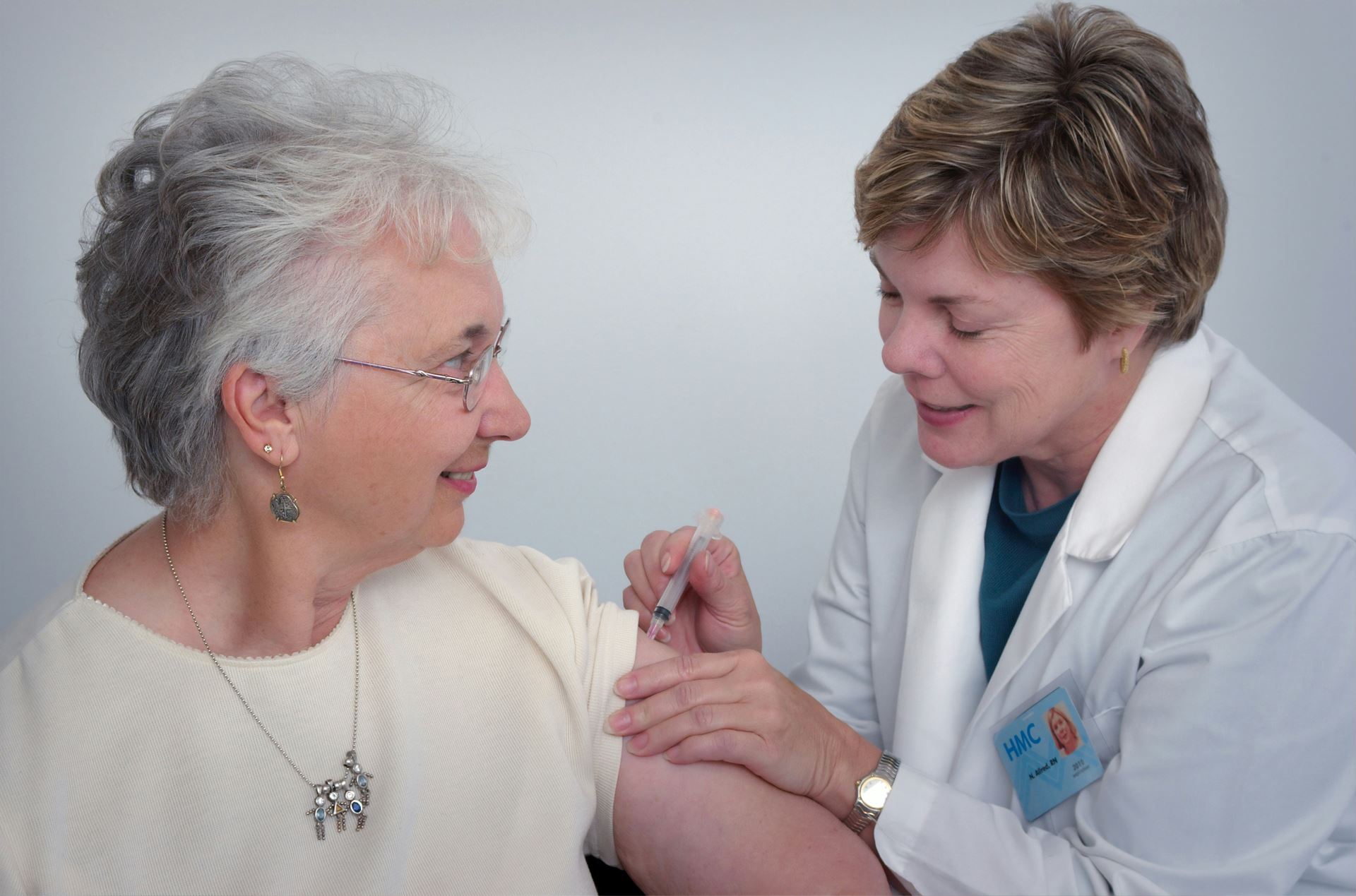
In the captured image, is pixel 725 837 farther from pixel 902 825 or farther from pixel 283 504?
pixel 283 504

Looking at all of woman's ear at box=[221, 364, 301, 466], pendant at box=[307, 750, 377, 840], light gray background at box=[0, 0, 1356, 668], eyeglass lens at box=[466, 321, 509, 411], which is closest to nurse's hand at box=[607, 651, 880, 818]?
pendant at box=[307, 750, 377, 840]

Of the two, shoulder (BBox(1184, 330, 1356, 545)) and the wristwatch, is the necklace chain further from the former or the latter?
shoulder (BBox(1184, 330, 1356, 545))

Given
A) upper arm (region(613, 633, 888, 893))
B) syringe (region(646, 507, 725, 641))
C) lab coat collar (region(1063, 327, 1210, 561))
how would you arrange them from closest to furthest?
upper arm (region(613, 633, 888, 893)) < lab coat collar (region(1063, 327, 1210, 561)) < syringe (region(646, 507, 725, 641))

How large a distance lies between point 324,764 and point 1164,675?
1056 mm

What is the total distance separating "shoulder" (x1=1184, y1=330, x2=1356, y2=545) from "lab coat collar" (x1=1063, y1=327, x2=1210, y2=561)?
0.03 meters


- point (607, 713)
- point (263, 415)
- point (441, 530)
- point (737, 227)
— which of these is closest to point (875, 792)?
point (607, 713)

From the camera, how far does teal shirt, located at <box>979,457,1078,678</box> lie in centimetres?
181

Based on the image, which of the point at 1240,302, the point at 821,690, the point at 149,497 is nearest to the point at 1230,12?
the point at 1240,302

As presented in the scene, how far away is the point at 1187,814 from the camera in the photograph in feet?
4.71

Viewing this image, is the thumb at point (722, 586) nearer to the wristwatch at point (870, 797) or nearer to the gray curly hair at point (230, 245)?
the wristwatch at point (870, 797)

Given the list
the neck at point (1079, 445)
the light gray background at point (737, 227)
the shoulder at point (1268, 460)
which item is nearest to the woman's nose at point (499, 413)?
the neck at point (1079, 445)

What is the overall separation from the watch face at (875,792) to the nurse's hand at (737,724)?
0.05 feet

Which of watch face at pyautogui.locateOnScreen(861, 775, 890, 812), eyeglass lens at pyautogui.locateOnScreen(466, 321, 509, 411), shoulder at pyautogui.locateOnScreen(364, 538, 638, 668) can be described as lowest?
watch face at pyautogui.locateOnScreen(861, 775, 890, 812)

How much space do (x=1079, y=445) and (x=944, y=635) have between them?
1.16ft
